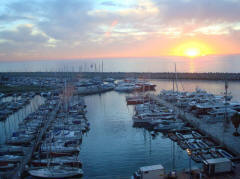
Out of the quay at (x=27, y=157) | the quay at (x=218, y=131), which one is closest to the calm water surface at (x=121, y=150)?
the quay at (x=218, y=131)

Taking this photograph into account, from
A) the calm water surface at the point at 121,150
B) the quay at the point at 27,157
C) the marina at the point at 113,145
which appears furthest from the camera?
the calm water surface at the point at 121,150

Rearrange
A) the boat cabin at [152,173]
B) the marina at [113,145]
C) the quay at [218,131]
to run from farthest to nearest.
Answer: the quay at [218,131], the marina at [113,145], the boat cabin at [152,173]

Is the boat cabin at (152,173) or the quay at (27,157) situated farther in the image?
the quay at (27,157)

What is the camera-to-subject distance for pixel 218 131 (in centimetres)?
1074

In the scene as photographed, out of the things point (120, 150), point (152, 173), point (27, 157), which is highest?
point (152, 173)

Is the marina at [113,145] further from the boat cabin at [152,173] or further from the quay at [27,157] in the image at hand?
the boat cabin at [152,173]

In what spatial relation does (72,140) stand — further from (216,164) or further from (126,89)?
(126,89)

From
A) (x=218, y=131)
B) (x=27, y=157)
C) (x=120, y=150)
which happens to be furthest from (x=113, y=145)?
(x=218, y=131)

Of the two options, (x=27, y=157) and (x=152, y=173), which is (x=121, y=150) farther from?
(x=152, y=173)

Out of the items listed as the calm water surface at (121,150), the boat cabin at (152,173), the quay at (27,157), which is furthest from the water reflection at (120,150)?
the quay at (27,157)

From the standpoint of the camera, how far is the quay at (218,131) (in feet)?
29.5

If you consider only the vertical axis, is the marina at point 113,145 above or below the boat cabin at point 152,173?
below

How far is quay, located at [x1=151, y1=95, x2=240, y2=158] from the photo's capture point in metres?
8.98

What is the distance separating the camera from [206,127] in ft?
38.0
